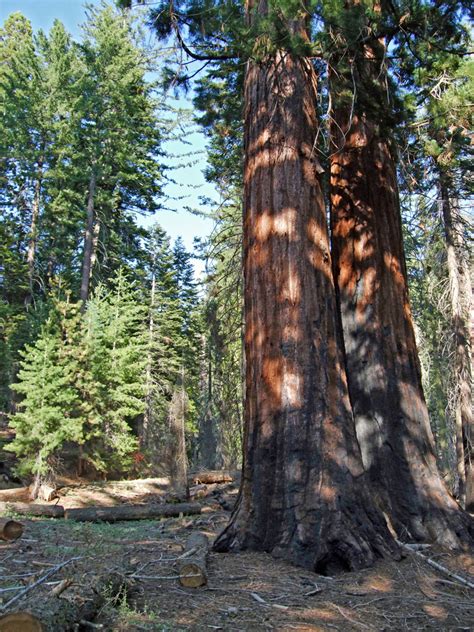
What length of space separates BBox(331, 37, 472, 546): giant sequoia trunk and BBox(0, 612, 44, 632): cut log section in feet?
13.6

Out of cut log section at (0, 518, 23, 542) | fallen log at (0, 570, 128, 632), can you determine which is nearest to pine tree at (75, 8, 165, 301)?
cut log section at (0, 518, 23, 542)

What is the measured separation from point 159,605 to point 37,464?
11.9m

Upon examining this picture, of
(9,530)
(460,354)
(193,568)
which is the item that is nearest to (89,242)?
(460,354)

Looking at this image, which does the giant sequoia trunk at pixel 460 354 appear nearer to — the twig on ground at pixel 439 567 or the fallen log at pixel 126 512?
the fallen log at pixel 126 512

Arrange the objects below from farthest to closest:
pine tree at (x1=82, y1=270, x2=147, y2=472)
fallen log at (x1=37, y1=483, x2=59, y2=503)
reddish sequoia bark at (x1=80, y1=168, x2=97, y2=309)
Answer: reddish sequoia bark at (x1=80, y1=168, x2=97, y2=309) → pine tree at (x1=82, y1=270, x2=147, y2=472) → fallen log at (x1=37, y1=483, x2=59, y2=503)

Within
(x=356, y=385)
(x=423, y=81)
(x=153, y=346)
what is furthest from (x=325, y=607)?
(x=153, y=346)

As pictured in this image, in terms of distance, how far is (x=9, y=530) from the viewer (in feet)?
16.9

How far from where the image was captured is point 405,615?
3.38 m

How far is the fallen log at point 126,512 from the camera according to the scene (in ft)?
Answer: 29.1

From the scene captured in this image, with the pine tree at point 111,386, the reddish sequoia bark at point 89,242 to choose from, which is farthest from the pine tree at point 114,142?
the pine tree at point 111,386

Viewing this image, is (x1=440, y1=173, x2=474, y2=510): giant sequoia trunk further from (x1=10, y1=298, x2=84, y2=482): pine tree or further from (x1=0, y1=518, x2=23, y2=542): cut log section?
(x1=10, y1=298, x2=84, y2=482): pine tree

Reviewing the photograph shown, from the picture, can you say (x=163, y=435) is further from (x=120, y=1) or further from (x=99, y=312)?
(x=120, y=1)

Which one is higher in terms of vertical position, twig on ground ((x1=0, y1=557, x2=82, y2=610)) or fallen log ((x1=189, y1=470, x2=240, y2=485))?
fallen log ((x1=189, y1=470, x2=240, y2=485))

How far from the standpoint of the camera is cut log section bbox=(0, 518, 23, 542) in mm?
5109
